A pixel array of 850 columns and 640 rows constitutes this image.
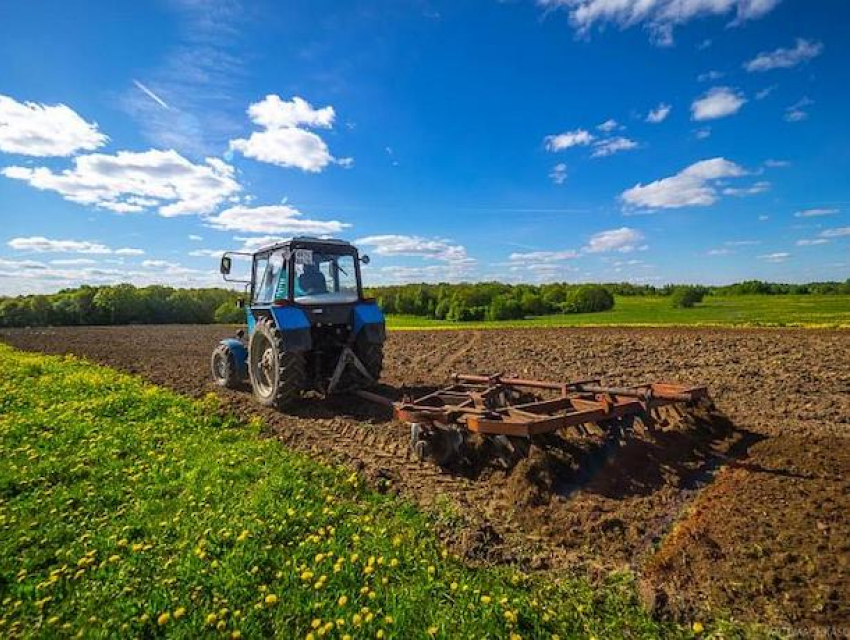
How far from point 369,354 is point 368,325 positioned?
0.56 m

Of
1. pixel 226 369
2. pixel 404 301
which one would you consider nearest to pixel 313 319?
pixel 226 369

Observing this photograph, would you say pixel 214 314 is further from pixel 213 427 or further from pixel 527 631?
pixel 527 631

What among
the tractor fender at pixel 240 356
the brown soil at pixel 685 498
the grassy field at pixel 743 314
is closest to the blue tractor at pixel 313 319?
the brown soil at pixel 685 498

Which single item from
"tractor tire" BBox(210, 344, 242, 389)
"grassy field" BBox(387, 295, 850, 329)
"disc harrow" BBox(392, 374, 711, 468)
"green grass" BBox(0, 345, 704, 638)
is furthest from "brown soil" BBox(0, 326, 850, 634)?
"grassy field" BBox(387, 295, 850, 329)

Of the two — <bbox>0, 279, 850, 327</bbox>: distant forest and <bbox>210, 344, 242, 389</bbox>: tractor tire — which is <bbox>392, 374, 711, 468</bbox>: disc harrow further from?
<bbox>0, 279, 850, 327</bbox>: distant forest

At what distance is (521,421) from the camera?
175 inches

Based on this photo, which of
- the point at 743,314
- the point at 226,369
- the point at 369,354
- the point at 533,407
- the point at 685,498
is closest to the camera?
the point at 685,498

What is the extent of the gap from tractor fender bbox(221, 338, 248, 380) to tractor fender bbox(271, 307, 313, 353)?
2616mm

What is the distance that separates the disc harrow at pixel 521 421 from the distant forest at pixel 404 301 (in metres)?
23.9

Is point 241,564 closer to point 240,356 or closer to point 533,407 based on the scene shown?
point 533,407

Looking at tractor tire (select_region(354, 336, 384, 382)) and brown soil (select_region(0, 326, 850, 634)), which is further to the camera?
tractor tire (select_region(354, 336, 384, 382))

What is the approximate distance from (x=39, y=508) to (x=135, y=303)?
4938 cm

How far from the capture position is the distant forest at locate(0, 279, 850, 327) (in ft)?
109

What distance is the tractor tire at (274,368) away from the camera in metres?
7.39
